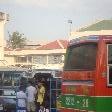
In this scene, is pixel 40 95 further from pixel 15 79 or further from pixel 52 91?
pixel 15 79

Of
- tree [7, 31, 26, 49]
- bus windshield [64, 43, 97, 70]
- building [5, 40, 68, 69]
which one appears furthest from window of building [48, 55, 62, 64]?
bus windshield [64, 43, 97, 70]

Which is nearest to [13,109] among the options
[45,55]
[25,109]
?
[25,109]

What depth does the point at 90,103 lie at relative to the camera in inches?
397

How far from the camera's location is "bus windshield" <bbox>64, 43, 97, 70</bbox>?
403 inches

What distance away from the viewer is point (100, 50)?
9.99 meters

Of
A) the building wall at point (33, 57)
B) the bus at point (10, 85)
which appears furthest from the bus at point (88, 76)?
the building wall at point (33, 57)

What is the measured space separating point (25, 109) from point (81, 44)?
724cm

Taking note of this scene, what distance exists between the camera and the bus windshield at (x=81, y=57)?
10.2 meters

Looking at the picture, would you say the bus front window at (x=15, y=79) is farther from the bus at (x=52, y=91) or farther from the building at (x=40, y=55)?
the building at (x=40, y=55)

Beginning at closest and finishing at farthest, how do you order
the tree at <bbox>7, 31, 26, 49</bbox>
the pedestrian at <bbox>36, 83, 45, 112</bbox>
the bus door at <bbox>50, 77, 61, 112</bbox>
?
the pedestrian at <bbox>36, 83, 45, 112</bbox> → the bus door at <bbox>50, 77, 61, 112</bbox> → the tree at <bbox>7, 31, 26, 49</bbox>

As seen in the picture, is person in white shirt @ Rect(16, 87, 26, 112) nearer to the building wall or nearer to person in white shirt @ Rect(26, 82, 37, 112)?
person in white shirt @ Rect(26, 82, 37, 112)

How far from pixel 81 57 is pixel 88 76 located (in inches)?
25.9

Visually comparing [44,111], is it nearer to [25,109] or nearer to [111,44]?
[25,109]

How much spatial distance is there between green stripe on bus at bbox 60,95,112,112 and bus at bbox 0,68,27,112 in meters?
7.59
